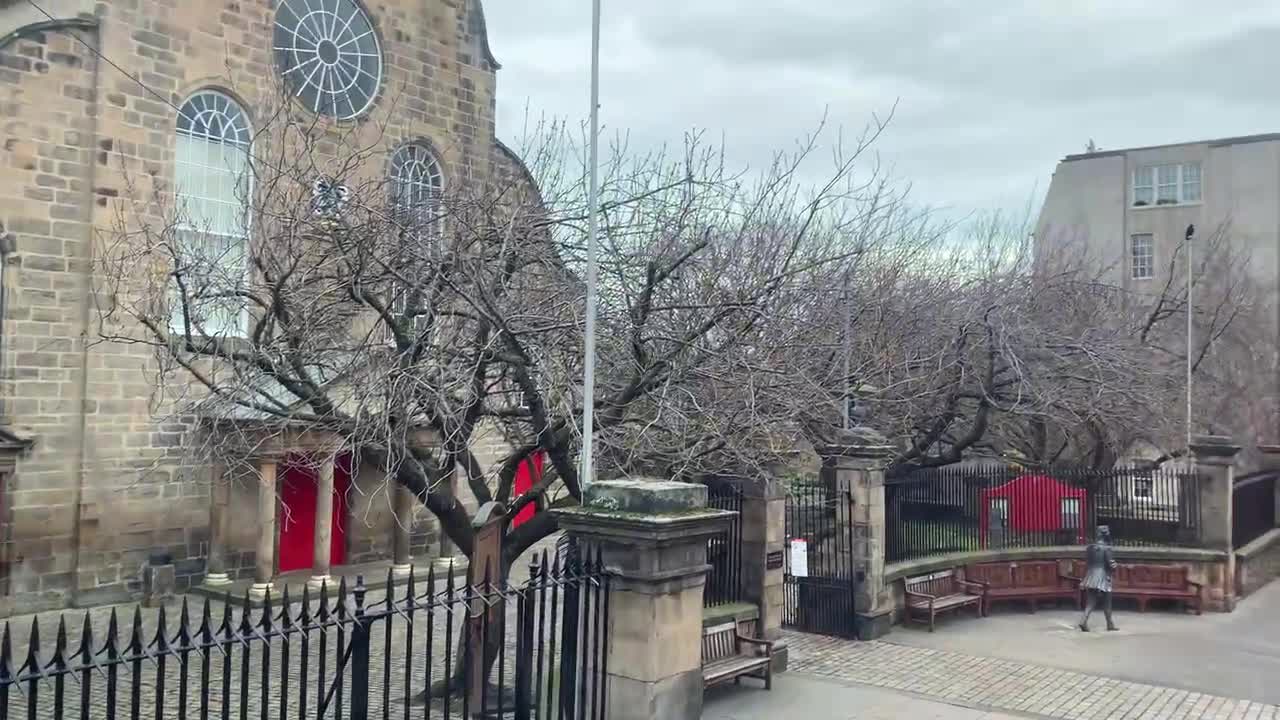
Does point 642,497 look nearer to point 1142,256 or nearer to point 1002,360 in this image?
point 1002,360

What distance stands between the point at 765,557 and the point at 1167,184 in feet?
103

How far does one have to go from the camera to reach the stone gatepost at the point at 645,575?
22.0ft

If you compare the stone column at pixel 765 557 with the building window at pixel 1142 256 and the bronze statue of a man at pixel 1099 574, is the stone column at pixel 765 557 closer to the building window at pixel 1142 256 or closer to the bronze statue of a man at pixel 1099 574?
the bronze statue of a man at pixel 1099 574

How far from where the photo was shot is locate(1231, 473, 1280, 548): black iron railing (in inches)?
729

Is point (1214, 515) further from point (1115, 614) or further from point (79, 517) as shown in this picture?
point (79, 517)

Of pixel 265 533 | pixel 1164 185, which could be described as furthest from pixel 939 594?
pixel 1164 185

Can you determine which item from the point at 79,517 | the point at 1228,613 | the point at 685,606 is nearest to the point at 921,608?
the point at 1228,613

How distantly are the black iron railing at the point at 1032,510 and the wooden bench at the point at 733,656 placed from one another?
496 cm

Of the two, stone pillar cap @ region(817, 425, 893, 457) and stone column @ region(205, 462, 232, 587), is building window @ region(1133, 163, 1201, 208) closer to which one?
stone pillar cap @ region(817, 425, 893, 457)

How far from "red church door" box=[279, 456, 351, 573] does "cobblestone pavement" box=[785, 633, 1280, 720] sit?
1009cm

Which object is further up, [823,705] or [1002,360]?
[1002,360]

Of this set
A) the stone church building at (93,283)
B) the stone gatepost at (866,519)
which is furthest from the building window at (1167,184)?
the stone church building at (93,283)

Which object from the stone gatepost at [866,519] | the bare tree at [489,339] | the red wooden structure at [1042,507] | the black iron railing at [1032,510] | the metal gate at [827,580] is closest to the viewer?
the bare tree at [489,339]

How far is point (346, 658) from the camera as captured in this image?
5.33 meters
